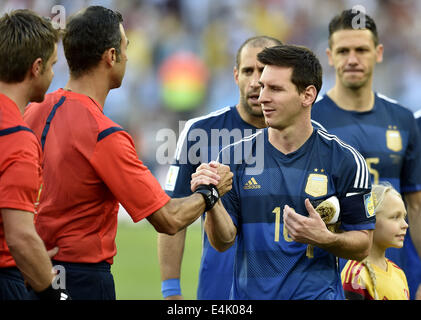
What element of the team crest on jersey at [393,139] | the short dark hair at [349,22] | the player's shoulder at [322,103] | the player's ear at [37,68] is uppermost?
the short dark hair at [349,22]

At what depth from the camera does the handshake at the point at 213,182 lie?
12.8ft

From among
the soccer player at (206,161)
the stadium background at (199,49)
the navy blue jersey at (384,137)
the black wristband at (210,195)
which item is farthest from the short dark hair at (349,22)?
the stadium background at (199,49)

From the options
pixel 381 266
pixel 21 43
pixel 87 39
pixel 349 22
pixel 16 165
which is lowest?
pixel 381 266

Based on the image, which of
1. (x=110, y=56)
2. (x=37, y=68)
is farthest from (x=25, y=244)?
(x=110, y=56)

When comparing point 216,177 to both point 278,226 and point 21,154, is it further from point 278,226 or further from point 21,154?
point 21,154

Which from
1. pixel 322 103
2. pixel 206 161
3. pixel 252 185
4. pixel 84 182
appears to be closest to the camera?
pixel 84 182

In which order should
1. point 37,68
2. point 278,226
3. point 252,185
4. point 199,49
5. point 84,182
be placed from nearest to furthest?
point 37,68, point 84,182, point 278,226, point 252,185, point 199,49

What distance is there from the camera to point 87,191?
3635 mm

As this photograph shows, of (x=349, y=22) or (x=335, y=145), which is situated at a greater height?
(x=349, y=22)

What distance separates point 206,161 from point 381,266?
141cm

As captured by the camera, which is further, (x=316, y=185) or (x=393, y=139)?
(x=393, y=139)

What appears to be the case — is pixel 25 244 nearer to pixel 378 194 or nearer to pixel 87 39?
pixel 87 39

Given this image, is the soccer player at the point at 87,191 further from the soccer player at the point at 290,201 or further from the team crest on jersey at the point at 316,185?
the team crest on jersey at the point at 316,185
